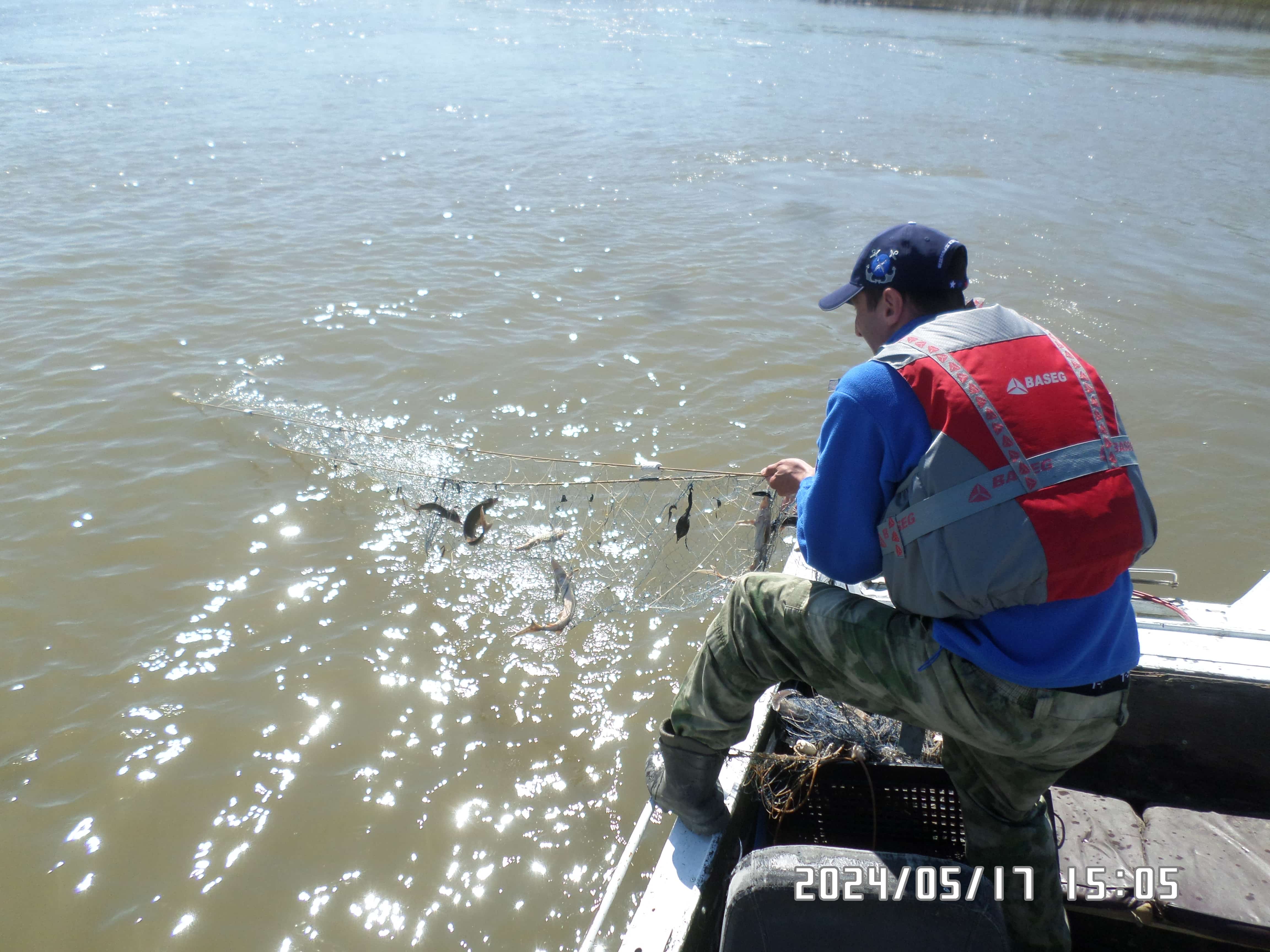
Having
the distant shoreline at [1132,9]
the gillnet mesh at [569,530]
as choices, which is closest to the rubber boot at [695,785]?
the gillnet mesh at [569,530]

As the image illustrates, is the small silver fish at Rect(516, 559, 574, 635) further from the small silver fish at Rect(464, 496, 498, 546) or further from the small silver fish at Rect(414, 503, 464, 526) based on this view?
the small silver fish at Rect(414, 503, 464, 526)

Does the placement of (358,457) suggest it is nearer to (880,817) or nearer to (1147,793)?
(880,817)

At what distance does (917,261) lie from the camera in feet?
8.29

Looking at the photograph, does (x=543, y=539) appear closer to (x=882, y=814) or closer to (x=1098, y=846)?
(x=882, y=814)

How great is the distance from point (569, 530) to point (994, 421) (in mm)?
3366

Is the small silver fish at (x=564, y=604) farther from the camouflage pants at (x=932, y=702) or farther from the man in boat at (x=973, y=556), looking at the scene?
the man in boat at (x=973, y=556)

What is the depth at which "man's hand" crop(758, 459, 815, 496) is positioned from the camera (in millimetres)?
3176

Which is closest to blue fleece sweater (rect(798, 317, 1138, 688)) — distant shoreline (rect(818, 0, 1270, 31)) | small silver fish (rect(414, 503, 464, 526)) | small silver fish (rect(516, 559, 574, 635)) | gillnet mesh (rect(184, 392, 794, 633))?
gillnet mesh (rect(184, 392, 794, 633))

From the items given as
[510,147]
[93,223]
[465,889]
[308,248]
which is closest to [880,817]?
[465,889]

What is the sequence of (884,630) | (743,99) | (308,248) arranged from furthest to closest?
1. (743,99)
2. (308,248)
3. (884,630)

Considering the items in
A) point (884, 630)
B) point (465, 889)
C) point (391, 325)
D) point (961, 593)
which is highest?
point (961, 593)

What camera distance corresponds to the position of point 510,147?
15.4 m

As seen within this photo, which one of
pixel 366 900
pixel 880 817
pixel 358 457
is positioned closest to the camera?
pixel 880 817

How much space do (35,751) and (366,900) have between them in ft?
6.87
